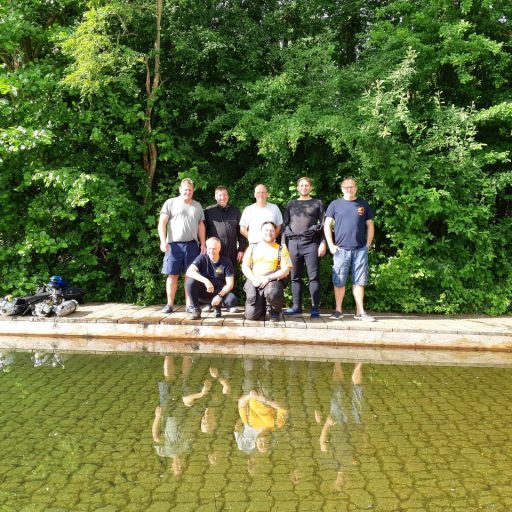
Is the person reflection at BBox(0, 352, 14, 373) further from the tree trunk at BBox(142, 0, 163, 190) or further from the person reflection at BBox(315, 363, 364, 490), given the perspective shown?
the tree trunk at BBox(142, 0, 163, 190)

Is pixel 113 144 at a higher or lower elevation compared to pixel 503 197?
higher

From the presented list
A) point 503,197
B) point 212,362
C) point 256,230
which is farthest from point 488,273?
point 212,362

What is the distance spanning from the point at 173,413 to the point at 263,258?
3000 millimetres

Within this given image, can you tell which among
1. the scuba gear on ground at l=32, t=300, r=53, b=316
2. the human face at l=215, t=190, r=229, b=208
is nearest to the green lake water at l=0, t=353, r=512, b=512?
the scuba gear on ground at l=32, t=300, r=53, b=316

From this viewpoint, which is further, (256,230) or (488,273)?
(488,273)

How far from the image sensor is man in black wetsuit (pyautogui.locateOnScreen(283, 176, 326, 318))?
22.4 ft

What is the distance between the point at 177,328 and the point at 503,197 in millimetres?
5643

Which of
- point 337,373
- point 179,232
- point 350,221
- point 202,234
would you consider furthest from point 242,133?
point 337,373

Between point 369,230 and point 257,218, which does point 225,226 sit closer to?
point 257,218

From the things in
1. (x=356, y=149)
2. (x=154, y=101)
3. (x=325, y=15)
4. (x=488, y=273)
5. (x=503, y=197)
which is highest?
(x=325, y=15)

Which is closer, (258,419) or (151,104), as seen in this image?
(258,419)

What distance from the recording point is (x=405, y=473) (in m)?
3.04

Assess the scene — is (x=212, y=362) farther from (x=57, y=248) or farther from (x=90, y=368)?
(x=57, y=248)

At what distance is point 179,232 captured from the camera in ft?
22.4
